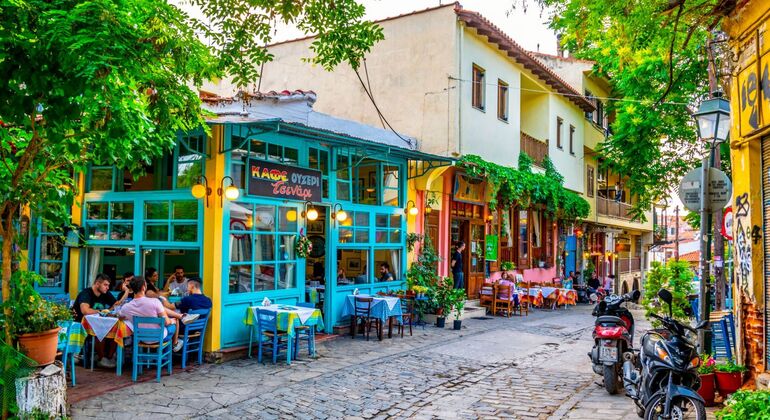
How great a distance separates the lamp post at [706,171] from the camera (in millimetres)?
7340

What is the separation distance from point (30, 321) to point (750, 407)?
22.4 ft

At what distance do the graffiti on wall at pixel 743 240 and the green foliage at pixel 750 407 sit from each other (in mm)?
2593

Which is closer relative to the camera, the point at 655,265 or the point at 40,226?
the point at 655,265

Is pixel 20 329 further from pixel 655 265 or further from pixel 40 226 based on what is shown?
pixel 655 265

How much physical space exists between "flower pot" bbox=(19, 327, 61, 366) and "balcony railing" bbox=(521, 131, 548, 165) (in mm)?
16316

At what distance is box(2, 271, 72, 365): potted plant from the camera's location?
5.95 meters

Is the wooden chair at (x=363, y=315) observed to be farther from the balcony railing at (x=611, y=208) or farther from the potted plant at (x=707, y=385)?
the balcony railing at (x=611, y=208)

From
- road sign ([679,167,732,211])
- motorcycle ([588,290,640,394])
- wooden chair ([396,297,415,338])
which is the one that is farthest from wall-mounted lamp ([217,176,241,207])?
road sign ([679,167,732,211])

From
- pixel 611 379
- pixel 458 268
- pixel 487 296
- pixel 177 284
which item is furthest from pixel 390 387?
pixel 487 296

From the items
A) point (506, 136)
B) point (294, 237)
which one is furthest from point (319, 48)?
point (506, 136)

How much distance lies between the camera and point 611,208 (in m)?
30.0

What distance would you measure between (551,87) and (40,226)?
1749cm

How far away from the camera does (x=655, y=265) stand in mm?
9578

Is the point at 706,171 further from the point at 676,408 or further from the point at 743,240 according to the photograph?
the point at 676,408
